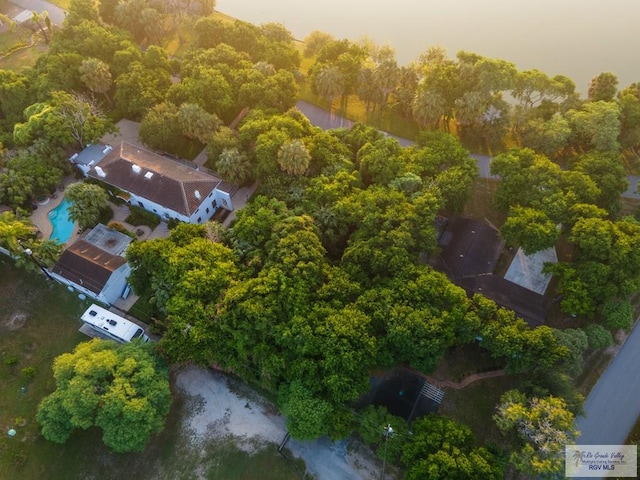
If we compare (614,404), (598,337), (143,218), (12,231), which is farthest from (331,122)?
(614,404)

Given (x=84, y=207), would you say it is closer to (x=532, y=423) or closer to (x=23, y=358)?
(x=23, y=358)

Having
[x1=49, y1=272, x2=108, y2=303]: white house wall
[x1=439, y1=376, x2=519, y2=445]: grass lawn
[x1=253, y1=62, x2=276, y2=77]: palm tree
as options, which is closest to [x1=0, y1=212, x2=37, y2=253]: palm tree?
[x1=49, y1=272, x2=108, y2=303]: white house wall

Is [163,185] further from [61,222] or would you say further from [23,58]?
[23,58]

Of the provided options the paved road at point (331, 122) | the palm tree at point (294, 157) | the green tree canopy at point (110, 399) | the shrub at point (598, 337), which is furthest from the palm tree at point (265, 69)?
the shrub at point (598, 337)

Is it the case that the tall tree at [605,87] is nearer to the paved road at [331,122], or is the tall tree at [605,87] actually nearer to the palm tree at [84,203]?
the paved road at [331,122]

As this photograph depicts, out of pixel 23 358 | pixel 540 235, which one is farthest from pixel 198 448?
pixel 540 235

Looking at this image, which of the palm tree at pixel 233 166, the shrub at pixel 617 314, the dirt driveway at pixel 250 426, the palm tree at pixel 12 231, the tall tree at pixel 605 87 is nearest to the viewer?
the dirt driveway at pixel 250 426
